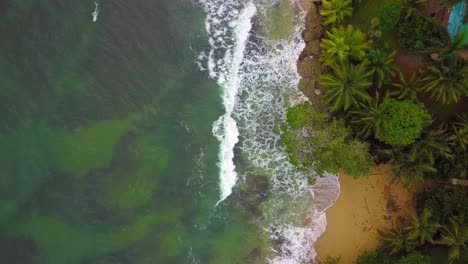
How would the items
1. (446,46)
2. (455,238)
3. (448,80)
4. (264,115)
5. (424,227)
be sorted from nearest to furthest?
(446,46) → (448,80) → (455,238) → (424,227) → (264,115)

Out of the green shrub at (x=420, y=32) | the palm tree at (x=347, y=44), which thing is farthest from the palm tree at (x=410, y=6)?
the palm tree at (x=347, y=44)

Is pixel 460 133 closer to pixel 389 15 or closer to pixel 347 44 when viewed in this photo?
pixel 389 15

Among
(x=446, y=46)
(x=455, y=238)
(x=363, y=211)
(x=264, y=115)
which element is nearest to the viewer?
(x=446, y=46)

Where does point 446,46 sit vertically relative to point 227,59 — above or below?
below

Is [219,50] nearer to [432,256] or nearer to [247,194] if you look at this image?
[247,194]

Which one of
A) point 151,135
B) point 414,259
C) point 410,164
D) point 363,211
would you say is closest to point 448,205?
point 410,164

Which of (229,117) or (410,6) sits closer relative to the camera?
(410,6)

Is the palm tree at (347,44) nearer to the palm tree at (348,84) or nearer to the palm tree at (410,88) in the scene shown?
the palm tree at (348,84)
